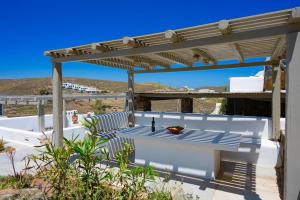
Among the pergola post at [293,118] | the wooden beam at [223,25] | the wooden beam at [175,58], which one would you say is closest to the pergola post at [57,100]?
the wooden beam at [175,58]

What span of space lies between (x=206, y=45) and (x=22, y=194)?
3639 mm

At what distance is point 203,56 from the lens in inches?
248

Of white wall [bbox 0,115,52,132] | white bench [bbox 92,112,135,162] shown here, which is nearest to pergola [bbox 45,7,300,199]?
white bench [bbox 92,112,135,162]

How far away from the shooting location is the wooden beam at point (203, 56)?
5782mm

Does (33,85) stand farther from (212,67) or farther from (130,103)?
(212,67)

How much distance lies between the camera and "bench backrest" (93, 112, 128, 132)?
6896 mm

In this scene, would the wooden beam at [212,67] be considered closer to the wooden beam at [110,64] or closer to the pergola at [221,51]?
the pergola at [221,51]

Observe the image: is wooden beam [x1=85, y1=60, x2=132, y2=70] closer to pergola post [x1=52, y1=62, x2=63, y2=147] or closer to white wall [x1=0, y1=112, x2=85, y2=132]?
pergola post [x1=52, y1=62, x2=63, y2=147]

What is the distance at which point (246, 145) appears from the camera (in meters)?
5.93

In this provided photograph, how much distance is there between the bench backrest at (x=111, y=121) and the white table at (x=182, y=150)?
1473 millimetres

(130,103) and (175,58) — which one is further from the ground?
(175,58)

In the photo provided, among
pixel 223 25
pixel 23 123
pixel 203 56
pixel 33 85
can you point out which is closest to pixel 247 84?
pixel 203 56

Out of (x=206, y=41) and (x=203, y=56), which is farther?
(x=203, y=56)

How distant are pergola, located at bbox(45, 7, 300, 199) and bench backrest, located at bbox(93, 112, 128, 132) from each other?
387 millimetres
